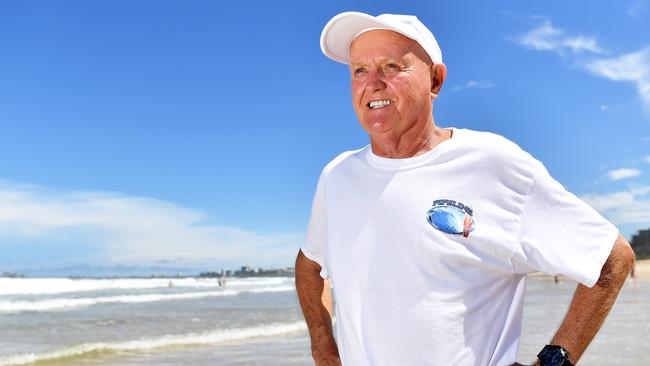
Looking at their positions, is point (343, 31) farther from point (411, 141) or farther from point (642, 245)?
point (642, 245)

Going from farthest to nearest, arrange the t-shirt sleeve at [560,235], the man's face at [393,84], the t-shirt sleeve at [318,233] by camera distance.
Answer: the t-shirt sleeve at [318,233] < the man's face at [393,84] < the t-shirt sleeve at [560,235]

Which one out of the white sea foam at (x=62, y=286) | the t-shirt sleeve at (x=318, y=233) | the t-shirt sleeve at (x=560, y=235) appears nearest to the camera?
the t-shirt sleeve at (x=560, y=235)

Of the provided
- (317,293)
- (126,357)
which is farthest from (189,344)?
(317,293)

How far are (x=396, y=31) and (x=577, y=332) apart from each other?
3.09ft

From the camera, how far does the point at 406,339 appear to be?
5.82 feet

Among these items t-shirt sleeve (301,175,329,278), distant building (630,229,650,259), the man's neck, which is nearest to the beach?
t-shirt sleeve (301,175,329,278)

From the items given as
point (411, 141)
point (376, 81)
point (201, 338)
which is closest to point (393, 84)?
point (376, 81)

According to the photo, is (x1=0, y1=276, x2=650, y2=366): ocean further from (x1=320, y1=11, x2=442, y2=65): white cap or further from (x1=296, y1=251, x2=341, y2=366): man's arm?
(x1=320, y1=11, x2=442, y2=65): white cap

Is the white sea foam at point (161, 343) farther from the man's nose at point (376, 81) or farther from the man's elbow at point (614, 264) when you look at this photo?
the man's elbow at point (614, 264)

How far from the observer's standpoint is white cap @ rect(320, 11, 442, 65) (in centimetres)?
185

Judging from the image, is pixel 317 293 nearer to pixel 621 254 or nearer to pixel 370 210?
pixel 370 210

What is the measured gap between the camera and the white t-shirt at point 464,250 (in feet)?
5.79

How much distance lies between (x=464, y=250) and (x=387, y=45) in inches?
23.6

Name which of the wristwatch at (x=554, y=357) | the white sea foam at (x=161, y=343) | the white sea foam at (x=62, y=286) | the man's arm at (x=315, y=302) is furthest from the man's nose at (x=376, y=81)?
the white sea foam at (x=62, y=286)
